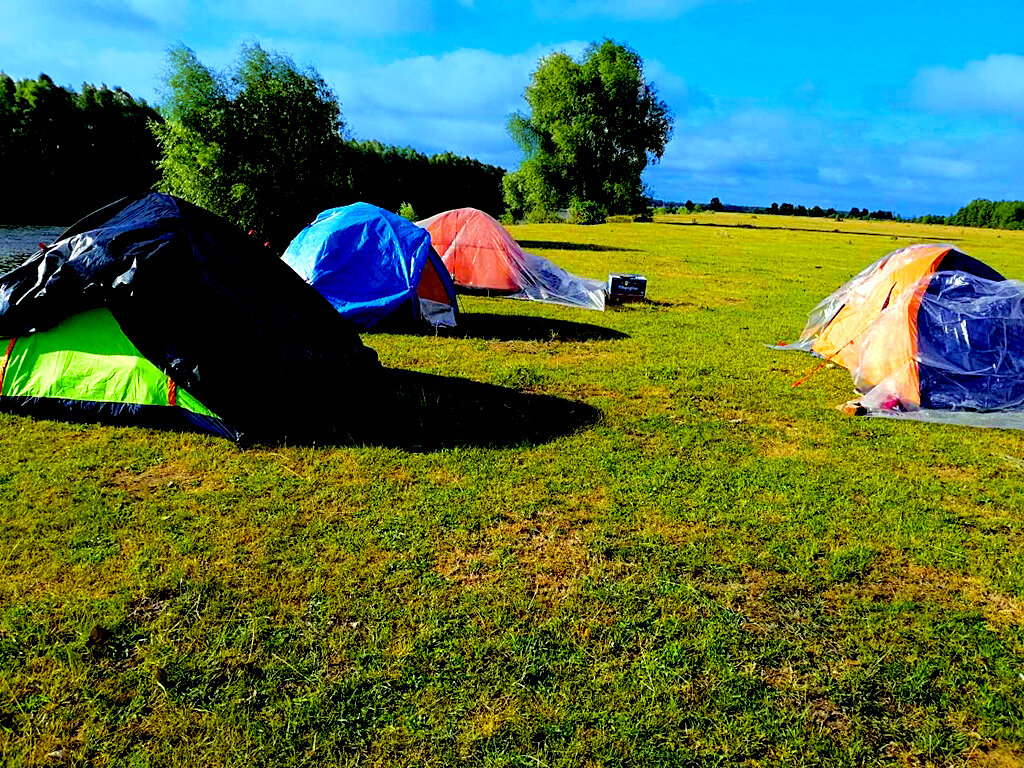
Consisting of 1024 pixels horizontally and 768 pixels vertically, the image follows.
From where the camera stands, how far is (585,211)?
42.0 meters

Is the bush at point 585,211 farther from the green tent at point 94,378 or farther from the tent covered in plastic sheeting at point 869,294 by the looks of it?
the green tent at point 94,378

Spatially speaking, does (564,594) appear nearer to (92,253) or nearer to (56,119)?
(92,253)

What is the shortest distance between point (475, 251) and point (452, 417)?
8741 mm

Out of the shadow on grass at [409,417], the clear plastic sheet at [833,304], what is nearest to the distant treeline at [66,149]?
the shadow on grass at [409,417]

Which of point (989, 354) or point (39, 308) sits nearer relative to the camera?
point (39, 308)

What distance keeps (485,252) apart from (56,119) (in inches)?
1566

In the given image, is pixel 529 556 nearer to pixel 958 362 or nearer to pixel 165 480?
pixel 165 480

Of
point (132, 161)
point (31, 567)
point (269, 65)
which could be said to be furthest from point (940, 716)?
point (132, 161)

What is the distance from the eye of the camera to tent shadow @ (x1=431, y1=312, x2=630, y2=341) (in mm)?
11234

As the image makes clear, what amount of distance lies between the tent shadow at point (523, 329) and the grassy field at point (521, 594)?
147 inches

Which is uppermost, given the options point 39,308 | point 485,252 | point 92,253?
point 485,252

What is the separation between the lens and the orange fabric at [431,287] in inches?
452

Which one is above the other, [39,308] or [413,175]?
[413,175]

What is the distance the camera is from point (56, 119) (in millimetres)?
40750
